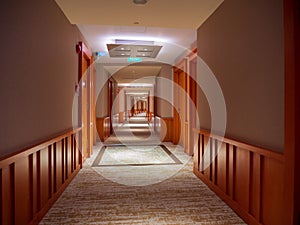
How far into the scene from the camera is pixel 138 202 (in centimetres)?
298

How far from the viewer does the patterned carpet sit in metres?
2.53

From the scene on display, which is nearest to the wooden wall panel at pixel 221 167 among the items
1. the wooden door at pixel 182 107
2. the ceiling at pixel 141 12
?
the ceiling at pixel 141 12

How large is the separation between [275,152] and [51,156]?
7.61 feet

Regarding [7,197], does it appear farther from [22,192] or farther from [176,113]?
[176,113]

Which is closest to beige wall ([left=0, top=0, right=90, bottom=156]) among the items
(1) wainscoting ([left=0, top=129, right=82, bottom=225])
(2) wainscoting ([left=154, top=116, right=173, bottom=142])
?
(1) wainscoting ([left=0, top=129, right=82, bottom=225])

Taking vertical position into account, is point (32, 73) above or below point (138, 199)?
above

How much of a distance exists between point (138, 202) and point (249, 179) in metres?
1.33

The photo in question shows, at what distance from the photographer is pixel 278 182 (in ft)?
6.40

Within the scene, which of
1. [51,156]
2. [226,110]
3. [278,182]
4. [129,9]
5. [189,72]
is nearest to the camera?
[278,182]

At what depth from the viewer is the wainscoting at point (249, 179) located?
1988 millimetres

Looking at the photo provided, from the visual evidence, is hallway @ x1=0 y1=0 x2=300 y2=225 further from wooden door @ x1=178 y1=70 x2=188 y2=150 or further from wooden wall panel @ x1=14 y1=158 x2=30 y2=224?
wooden door @ x1=178 y1=70 x2=188 y2=150

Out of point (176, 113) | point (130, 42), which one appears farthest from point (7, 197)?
point (176, 113)

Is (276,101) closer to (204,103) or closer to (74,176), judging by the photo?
(204,103)

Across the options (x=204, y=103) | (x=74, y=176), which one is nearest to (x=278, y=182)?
(x=204, y=103)
